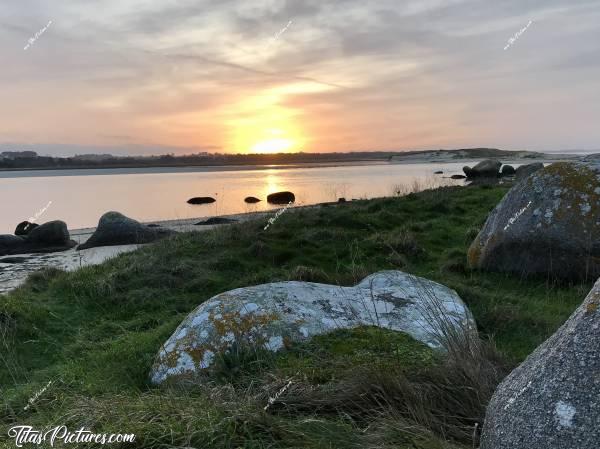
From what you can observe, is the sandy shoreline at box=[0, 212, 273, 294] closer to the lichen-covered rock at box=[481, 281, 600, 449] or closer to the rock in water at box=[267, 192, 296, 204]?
the lichen-covered rock at box=[481, 281, 600, 449]

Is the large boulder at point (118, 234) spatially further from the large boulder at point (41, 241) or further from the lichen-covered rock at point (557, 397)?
the lichen-covered rock at point (557, 397)

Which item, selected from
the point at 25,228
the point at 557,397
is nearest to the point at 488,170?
the point at 25,228

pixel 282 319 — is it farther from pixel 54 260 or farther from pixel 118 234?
pixel 118 234

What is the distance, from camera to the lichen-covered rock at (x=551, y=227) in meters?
7.34

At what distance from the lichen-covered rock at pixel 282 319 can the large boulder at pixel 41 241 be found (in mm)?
16519

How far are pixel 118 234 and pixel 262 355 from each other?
16.0 metres

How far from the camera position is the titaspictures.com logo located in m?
2.72

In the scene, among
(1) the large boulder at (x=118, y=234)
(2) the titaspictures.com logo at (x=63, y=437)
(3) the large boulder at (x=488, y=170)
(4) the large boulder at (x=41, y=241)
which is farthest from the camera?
(3) the large boulder at (x=488, y=170)

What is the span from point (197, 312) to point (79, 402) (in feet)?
5.35

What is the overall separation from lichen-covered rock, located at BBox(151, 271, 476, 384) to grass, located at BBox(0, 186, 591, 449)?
194mm

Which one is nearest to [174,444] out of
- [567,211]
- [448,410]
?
A: [448,410]

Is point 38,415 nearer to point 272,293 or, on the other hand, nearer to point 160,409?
point 160,409

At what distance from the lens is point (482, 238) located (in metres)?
8.58

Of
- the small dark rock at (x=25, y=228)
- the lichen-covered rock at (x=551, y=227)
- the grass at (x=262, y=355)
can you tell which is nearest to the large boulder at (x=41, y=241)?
the small dark rock at (x=25, y=228)
